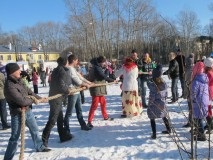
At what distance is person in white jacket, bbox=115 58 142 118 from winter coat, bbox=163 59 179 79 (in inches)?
88.3

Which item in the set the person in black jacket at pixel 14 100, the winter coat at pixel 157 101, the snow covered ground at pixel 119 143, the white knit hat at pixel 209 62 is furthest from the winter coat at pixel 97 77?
the person in black jacket at pixel 14 100

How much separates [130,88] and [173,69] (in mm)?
2605

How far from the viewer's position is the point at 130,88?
9.05 m

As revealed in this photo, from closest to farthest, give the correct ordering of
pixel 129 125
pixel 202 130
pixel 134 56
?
pixel 202 130 < pixel 129 125 < pixel 134 56

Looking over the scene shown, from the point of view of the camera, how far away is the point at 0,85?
28.4ft

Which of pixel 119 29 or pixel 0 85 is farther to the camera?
pixel 119 29

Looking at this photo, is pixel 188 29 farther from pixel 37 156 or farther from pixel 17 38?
pixel 17 38

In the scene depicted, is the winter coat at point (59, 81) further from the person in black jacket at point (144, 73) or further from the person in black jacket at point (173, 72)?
the person in black jacket at point (173, 72)

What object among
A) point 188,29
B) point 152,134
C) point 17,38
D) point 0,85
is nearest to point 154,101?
point 152,134

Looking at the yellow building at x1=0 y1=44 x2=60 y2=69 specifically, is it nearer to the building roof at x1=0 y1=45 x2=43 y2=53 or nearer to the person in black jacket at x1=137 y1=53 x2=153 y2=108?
the building roof at x1=0 y1=45 x2=43 y2=53

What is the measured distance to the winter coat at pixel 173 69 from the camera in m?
11.1

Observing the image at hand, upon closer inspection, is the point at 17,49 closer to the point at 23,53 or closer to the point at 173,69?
the point at 23,53

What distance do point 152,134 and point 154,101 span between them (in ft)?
2.30

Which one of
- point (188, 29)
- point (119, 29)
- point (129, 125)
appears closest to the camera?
point (129, 125)
